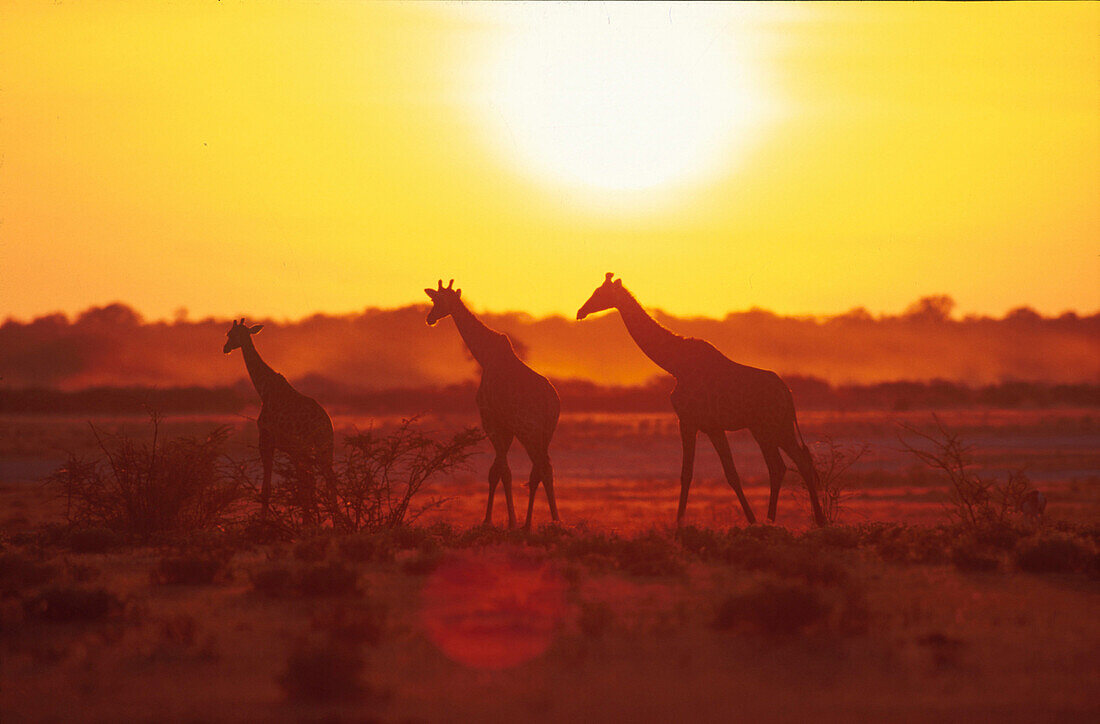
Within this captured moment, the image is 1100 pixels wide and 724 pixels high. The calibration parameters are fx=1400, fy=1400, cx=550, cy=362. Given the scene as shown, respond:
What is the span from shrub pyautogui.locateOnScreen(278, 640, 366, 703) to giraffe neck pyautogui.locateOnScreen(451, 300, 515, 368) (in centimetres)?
901

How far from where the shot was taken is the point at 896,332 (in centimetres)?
18612

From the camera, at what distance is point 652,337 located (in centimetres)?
1834

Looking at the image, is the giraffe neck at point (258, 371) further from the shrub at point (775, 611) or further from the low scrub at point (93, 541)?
the shrub at point (775, 611)

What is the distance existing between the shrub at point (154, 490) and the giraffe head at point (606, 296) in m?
5.19

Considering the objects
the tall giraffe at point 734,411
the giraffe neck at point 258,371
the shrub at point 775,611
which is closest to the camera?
the shrub at point 775,611

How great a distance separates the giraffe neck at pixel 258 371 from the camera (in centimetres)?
1872

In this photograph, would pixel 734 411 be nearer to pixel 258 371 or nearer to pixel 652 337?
pixel 652 337

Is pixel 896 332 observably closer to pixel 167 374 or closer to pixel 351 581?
pixel 167 374

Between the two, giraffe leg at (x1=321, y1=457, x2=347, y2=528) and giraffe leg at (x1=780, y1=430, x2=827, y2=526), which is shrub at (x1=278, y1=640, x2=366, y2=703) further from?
giraffe leg at (x1=780, y1=430, x2=827, y2=526)

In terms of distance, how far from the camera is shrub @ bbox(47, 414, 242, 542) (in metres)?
18.4

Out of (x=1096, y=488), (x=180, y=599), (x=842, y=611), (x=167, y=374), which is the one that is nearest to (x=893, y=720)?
(x=842, y=611)

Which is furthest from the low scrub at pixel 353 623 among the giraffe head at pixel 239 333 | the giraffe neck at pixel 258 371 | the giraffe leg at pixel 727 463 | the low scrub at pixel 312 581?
the giraffe head at pixel 239 333

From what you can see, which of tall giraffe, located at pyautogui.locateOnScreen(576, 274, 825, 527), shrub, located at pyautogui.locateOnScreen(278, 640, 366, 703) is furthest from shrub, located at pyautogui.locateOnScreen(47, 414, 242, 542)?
shrub, located at pyautogui.locateOnScreen(278, 640, 366, 703)

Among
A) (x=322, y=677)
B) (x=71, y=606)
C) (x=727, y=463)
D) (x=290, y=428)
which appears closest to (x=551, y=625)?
(x=322, y=677)
